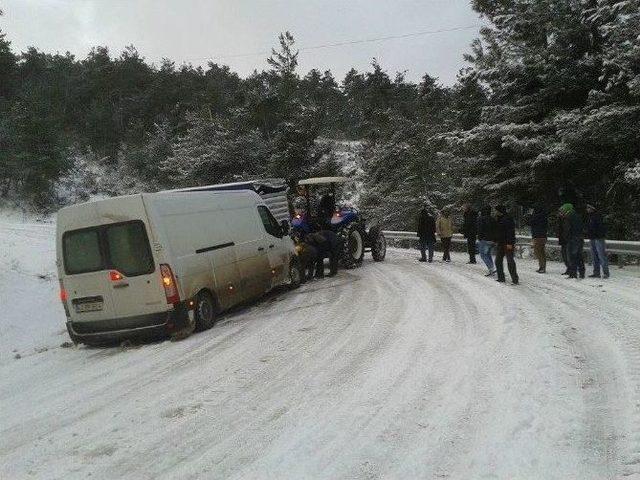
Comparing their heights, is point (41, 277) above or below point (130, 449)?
above

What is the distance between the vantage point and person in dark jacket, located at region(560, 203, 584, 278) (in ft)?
37.1

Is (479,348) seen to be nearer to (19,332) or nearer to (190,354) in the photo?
(190,354)

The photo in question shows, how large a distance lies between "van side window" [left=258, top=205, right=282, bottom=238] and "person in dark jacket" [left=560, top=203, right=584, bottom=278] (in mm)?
6254

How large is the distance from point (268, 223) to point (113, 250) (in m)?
4.28

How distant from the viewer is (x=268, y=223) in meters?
11.9

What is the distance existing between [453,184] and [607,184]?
1080 centimetres

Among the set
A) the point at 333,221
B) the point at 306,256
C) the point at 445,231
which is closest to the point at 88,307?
the point at 306,256

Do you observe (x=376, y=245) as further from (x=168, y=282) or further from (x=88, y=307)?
(x=88, y=307)

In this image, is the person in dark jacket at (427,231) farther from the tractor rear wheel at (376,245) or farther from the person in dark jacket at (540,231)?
the person in dark jacket at (540,231)

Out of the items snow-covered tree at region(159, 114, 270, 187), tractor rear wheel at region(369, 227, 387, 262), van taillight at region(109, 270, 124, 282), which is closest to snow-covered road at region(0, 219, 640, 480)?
van taillight at region(109, 270, 124, 282)

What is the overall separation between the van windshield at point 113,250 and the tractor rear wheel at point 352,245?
782cm

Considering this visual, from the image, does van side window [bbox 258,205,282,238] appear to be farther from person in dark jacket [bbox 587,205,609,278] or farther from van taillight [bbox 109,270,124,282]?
person in dark jacket [bbox 587,205,609,278]

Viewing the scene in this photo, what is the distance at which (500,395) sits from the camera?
16.3 feet

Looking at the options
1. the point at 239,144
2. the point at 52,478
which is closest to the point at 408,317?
the point at 52,478
